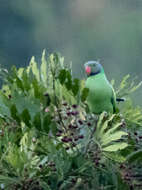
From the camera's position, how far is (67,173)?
0.78m

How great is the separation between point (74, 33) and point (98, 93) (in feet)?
21.4

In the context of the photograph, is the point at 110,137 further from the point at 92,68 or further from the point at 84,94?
the point at 92,68

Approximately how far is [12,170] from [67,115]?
138mm

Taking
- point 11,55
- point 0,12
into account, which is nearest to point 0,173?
point 11,55

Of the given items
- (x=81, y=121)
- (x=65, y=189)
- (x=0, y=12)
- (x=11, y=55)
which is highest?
(x=0, y=12)

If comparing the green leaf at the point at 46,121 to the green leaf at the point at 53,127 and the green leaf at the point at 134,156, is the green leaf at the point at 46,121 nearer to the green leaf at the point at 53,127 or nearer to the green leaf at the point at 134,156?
the green leaf at the point at 53,127

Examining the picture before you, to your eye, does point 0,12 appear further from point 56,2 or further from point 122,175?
point 122,175

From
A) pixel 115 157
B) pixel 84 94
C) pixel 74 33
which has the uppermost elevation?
pixel 74 33

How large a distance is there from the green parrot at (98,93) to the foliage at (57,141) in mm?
24

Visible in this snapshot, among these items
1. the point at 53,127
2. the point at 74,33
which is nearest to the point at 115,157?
the point at 53,127

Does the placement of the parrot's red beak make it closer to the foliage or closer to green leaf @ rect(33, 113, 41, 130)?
the foliage

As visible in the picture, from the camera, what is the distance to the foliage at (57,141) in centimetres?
77

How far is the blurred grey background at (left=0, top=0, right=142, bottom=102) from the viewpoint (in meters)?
6.21

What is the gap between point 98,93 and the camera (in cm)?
90
